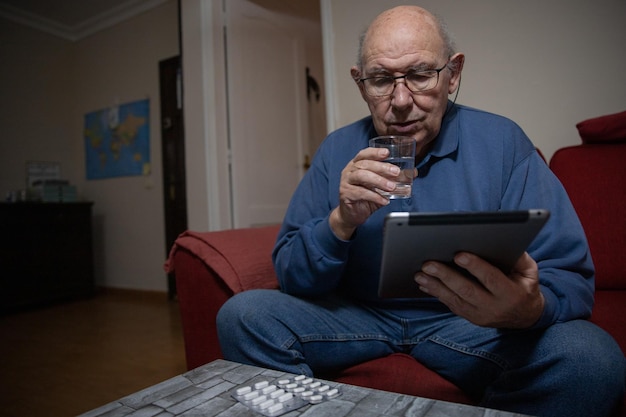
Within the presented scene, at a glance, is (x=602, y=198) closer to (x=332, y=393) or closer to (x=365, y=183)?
(x=365, y=183)

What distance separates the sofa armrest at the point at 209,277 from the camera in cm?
117

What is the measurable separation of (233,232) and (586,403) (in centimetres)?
105

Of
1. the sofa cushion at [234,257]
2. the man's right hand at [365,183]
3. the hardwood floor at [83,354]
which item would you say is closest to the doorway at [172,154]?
the hardwood floor at [83,354]

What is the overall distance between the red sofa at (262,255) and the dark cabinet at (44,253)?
2668mm

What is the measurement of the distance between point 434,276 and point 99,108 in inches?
166

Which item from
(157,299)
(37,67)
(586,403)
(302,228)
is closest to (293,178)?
(157,299)

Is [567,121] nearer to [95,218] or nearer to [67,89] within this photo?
[95,218]

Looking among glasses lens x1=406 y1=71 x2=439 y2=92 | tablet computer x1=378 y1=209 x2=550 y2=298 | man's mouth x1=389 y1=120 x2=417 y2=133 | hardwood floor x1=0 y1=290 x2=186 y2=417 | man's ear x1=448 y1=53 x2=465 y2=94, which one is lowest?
hardwood floor x1=0 y1=290 x2=186 y2=417

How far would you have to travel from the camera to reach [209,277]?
119 centimetres

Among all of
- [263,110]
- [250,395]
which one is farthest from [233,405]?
[263,110]

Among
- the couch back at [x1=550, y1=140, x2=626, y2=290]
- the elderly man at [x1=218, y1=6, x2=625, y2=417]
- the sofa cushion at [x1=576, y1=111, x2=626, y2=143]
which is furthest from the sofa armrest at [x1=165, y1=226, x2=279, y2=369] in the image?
the sofa cushion at [x1=576, y1=111, x2=626, y2=143]

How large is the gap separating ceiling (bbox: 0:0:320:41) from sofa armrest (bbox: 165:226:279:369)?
2616 millimetres

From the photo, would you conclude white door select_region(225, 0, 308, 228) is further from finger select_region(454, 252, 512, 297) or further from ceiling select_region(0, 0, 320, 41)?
finger select_region(454, 252, 512, 297)

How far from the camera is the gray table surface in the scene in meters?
0.50
